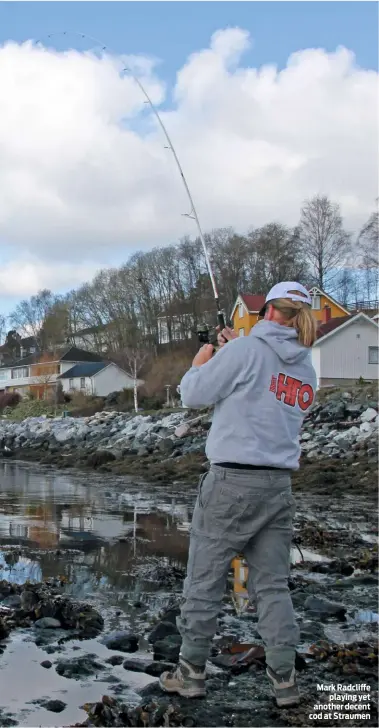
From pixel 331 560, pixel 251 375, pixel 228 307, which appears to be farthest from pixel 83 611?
pixel 228 307

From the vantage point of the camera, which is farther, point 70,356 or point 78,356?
point 78,356

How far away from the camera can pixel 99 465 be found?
998 inches

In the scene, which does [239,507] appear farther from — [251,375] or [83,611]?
[83,611]

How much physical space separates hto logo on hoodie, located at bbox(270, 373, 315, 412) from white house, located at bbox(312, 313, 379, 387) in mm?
38307

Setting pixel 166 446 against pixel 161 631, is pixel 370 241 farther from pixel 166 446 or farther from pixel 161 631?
pixel 161 631

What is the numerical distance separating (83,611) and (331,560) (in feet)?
11.3

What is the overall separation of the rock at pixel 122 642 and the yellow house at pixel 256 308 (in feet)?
132

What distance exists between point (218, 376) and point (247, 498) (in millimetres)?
664

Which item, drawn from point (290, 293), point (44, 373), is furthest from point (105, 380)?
point (290, 293)

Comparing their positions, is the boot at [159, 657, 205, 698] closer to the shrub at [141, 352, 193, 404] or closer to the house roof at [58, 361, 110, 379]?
the shrub at [141, 352, 193, 404]

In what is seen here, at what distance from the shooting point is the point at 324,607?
6.04m

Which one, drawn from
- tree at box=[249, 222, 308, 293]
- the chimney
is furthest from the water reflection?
tree at box=[249, 222, 308, 293]

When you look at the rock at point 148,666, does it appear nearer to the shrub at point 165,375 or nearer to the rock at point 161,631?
the rock at point 161,631

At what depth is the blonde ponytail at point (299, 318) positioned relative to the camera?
438 cm
